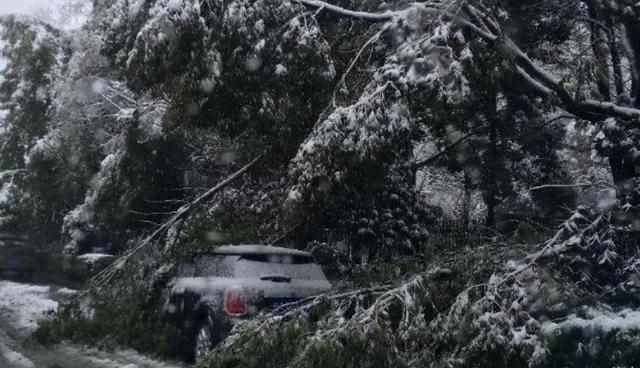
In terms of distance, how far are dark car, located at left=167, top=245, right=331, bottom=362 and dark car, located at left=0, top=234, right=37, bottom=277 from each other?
11478 millimetres

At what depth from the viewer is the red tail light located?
7.68 metres

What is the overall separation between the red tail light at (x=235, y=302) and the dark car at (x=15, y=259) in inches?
510

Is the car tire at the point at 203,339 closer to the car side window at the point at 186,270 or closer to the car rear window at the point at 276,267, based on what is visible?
the car rear window at the point at 276,267

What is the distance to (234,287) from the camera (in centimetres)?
779

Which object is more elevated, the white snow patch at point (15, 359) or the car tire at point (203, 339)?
the car tire at point (203, 339)

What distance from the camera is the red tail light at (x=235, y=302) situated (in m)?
7.68

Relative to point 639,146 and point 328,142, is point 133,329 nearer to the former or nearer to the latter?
point 328,142

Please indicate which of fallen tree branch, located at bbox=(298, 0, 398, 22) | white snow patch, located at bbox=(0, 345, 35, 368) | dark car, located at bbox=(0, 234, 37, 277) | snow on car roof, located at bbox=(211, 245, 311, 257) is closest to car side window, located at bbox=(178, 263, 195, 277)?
snow on car roof, located at bbox=(211, 245, 311, 257)

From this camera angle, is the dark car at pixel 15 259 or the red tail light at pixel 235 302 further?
the dark car at pixel 15 259

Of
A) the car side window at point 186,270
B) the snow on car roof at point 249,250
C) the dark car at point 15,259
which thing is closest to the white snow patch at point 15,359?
the car side window at point 186,270

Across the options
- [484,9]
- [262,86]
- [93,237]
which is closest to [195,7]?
[262,86]

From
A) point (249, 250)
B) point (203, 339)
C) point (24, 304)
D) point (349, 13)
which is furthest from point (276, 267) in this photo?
point (24, 304)

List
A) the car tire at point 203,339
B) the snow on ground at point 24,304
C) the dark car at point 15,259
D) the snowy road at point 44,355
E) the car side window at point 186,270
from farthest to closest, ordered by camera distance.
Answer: the dark car at point 15,259 < the snow on ground at point 24,304 < the car side window at point 186,270 < the snowy road at point 44,355 < the car tire at point 203,339

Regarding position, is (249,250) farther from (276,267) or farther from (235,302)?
(235,302)
